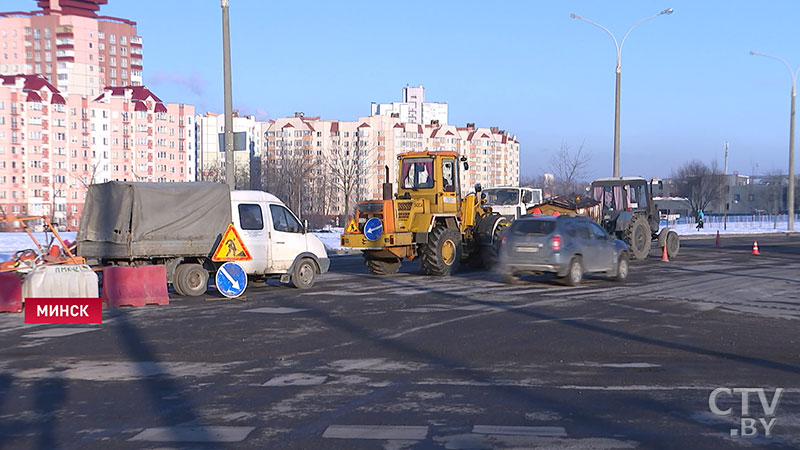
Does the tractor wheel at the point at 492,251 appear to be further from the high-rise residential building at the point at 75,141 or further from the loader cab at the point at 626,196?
the high-rise residential building at the point at 75,141

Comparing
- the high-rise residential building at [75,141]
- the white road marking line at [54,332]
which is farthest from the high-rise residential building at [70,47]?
the white road marking line at [54,332]

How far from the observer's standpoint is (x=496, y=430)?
689 centimetres

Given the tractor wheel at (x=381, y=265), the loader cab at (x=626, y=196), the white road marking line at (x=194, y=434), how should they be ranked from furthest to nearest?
1. the loader cab at (x=626, y=196)
2. the tractor wheel at (x=381, y=265)
3. the white road marking line at (x=194, y=434)

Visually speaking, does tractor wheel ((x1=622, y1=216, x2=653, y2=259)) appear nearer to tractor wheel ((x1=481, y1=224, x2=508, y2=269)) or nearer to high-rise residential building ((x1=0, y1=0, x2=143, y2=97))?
tractor wheel ((x1=481, y1=224, x2=508, y2=269))

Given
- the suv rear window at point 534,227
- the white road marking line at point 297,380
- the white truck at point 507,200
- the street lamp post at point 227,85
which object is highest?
the street lamp post at point 227,85

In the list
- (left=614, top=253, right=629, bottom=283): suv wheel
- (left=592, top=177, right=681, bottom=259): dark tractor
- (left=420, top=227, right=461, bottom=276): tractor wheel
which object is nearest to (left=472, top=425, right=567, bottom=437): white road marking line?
(left=614, top=253, right=629, bottom=283): suv wheel

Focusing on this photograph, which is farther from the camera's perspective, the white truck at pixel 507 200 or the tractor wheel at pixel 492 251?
the white truck at pixel 507 200

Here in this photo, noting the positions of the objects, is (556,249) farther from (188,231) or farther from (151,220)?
(151,220)

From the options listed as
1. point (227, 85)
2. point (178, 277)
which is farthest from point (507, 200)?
point (178, 277)

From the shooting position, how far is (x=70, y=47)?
151250mm

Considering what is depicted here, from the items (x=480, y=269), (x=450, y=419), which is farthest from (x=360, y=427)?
(x=480, y=269)

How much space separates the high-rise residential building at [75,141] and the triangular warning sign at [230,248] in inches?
3820

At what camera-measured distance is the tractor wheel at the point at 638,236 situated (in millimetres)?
26406

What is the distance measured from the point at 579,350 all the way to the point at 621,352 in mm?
538
